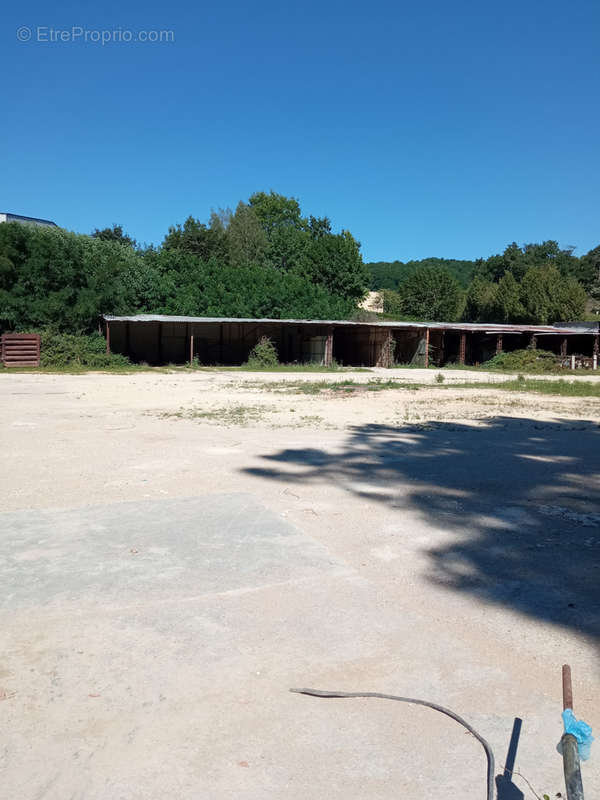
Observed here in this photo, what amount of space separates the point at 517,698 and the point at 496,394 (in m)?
17.3

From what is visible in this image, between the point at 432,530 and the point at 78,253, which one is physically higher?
the point at 78,253

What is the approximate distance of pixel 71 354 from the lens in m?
31.0

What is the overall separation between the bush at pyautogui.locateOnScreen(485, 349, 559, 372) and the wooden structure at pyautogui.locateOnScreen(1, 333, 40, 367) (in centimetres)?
2478

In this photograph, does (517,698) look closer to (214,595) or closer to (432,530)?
(214,595)

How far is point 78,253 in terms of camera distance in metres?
33.7

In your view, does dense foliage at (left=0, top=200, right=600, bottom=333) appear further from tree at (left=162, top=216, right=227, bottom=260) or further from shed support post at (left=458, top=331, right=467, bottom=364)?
shed support post at (left=458, top=331, right=467, bottom=364)

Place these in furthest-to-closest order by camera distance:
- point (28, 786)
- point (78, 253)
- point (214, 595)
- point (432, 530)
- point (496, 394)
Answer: point (78, 253)
point (496, 394)
point (432, 530)
point (214, 595)
point (28, 786)

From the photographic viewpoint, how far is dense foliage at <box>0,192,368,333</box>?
31719 mm

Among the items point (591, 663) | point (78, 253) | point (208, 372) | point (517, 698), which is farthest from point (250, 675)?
point (78, 253)

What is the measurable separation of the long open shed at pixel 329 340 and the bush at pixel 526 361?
164 cm

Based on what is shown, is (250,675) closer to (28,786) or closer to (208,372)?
(28,786)

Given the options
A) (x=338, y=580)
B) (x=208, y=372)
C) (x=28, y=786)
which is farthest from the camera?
(x=208, y=372)

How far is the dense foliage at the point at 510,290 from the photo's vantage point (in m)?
53.8

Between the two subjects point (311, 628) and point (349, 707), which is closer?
point (349, 707)
